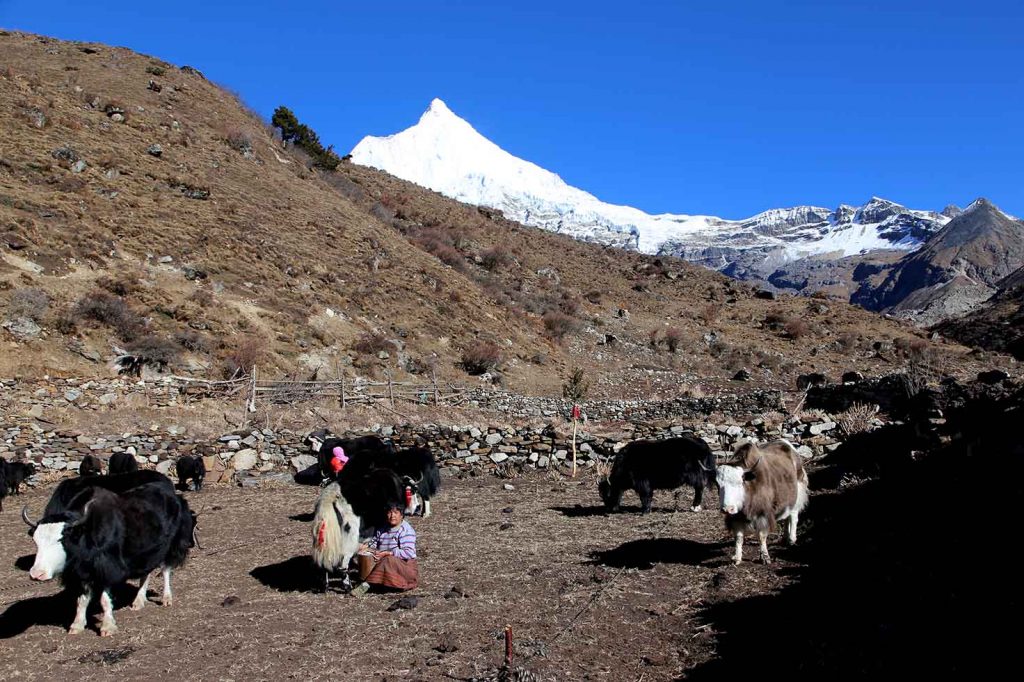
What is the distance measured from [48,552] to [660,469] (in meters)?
8.22

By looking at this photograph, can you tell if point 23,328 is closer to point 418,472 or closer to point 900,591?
point 418,472

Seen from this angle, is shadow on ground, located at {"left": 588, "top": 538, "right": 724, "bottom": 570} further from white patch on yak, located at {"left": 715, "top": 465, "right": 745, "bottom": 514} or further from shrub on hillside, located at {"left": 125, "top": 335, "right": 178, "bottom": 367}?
shrub on hillside, located at {"left": 125, "top": 335, "right": 178, "bottom": 367}

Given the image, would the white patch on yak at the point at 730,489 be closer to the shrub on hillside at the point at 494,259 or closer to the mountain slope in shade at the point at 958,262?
the shrub on hillside at the point at 494,259

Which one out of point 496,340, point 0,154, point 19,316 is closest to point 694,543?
point 19,316

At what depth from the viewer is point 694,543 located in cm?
915

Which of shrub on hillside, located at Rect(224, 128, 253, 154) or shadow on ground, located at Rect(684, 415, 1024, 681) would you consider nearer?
shadow on ground, located at Rect(684, 415, 1024, 681)

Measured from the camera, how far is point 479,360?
97.3 feet

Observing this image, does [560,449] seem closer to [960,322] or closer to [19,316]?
[19,316]

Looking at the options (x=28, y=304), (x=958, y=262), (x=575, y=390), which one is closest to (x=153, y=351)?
(x=28, y=304)

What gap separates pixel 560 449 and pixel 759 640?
10752mm

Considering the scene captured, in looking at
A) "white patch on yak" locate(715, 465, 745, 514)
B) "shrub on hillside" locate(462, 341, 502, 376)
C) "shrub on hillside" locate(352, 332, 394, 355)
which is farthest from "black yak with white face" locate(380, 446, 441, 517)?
"shrub on hillside" locate(462, 341, 502, 376)

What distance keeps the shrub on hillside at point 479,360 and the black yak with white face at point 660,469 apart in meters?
18.3

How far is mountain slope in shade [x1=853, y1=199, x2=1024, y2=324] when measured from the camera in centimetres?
14825

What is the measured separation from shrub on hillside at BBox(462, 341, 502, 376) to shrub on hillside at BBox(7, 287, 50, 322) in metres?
14.9
